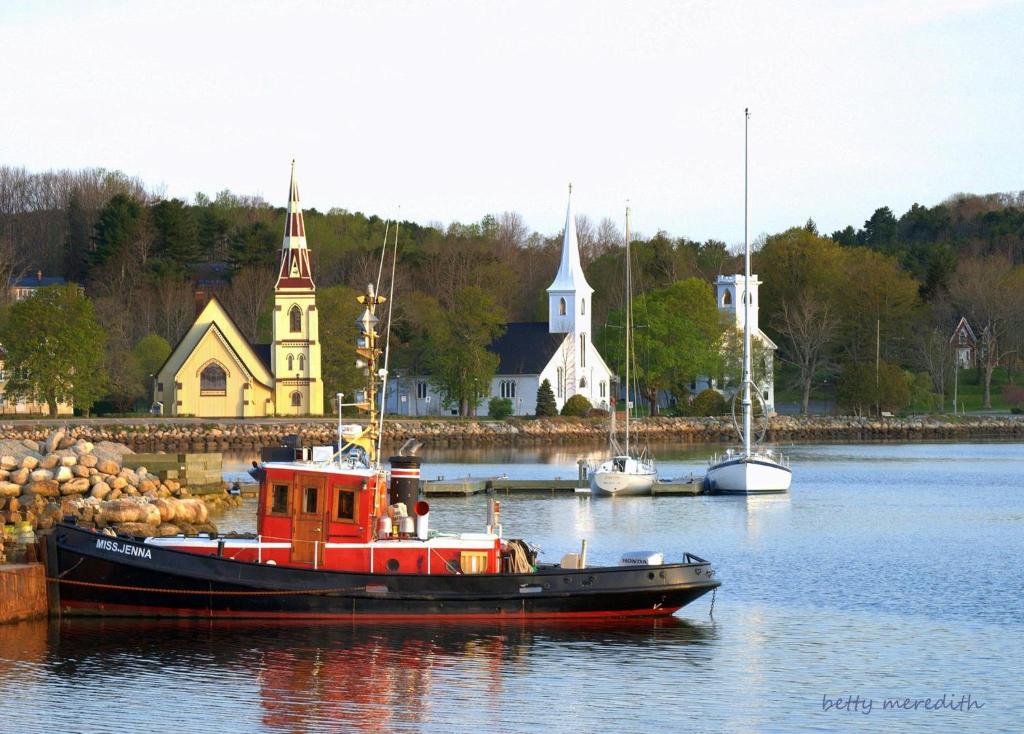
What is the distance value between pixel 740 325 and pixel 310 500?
8225 centimetres

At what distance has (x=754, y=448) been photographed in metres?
58.6

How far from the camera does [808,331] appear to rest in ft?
333

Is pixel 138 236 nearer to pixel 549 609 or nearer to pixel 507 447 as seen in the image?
pixel 507 447

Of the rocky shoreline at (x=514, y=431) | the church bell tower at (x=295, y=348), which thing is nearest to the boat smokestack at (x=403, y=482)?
the rocky shoreline at (x=514, y=431)

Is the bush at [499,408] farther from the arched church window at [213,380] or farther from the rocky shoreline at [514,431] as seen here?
the arched church window at [213,380]

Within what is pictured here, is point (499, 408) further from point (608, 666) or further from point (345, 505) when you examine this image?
point (608, 666)

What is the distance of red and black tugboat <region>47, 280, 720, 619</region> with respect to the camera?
23.2 meters

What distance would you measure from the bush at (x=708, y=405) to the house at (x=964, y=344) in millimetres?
20703

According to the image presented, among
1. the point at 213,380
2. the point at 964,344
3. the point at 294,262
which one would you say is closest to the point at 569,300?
the point at 294,262

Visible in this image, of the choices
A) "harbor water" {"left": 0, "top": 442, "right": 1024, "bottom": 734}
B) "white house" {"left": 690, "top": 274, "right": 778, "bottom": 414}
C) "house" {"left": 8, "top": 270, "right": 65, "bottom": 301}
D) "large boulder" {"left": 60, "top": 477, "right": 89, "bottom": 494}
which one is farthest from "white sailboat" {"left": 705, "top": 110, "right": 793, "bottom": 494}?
"house" {"left": 8, "top": 270, "right": 65, "bottom": 301}

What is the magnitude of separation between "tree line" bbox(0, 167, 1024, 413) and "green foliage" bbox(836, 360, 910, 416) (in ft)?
0.47

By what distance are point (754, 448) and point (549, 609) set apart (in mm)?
35952

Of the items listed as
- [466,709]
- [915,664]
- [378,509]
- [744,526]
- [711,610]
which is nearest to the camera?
[466,709]

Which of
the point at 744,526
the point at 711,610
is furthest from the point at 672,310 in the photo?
the point at 711,610
